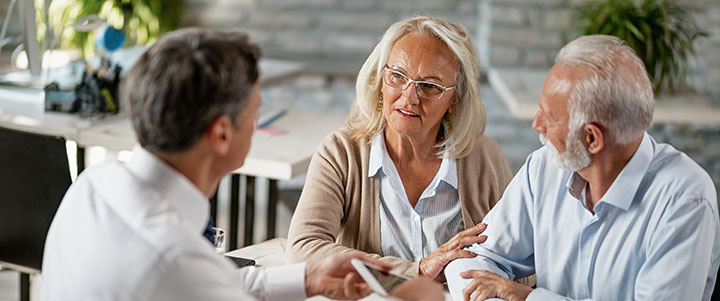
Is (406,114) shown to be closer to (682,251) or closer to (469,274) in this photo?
(469,274)

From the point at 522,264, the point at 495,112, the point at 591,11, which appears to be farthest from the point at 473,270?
the point at 495,112

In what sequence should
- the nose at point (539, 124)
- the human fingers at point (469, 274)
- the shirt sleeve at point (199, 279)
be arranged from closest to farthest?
1. the shirt sleeve at point (199, 279)
2. the nose at point (539, 124)
3. the human fingers at point (469, 274)

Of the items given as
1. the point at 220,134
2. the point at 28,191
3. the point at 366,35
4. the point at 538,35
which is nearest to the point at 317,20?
the point at 366,35

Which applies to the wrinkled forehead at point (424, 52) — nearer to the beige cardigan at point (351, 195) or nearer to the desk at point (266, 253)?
the beige cardigan at point (351, 195)

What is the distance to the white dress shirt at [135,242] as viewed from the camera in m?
1.09

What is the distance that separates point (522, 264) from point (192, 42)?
1.06 metres

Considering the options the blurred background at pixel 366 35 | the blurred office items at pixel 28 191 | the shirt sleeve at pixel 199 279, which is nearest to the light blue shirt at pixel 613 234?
the shirt sleeve at pixel 199 279

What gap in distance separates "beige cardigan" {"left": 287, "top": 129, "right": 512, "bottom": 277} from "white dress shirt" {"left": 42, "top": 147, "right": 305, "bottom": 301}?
77 centimetres

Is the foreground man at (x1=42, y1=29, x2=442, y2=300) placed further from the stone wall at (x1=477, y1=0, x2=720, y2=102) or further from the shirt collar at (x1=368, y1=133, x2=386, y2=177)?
the stone wall at (x1=477, y1=0, x2=720, y2=102)

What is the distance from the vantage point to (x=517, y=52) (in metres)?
4.62

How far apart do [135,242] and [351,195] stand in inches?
42.4

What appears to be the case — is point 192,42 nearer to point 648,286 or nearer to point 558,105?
point 558,105

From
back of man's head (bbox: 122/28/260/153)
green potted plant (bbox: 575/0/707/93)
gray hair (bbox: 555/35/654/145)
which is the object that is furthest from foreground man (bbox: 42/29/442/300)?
green potted plant (bbox: 575/0/707/93)

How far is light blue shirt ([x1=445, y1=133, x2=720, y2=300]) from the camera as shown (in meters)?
1.57
